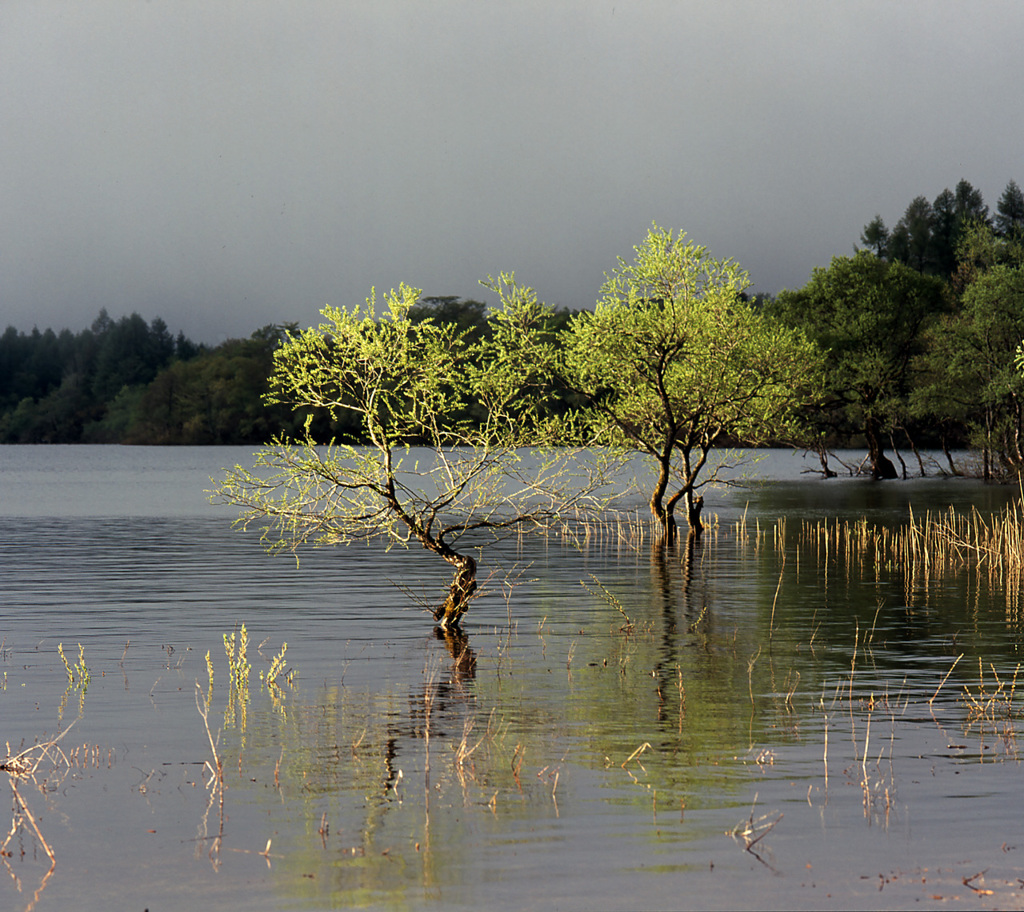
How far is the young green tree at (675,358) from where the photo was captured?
47594 millimetres

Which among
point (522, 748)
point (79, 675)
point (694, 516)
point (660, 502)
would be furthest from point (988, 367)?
point (522, 748)

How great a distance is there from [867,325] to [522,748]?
294 feet

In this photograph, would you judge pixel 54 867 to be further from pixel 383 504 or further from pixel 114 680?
pixel 383 504

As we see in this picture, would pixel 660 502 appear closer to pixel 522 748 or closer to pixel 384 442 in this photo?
pixel 384 442

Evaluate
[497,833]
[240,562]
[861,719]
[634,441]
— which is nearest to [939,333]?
[634,441]

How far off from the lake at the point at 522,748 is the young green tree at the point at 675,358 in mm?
12286

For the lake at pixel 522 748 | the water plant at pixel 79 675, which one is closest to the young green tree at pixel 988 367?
the lake at pixel 522 748

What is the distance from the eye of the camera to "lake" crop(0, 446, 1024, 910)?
11.7 meters

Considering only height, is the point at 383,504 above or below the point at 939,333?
below

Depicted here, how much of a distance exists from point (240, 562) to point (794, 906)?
39436 mm

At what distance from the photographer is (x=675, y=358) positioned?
164ft

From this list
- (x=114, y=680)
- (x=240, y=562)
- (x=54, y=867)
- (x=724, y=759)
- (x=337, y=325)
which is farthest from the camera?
(x=240, y=562)

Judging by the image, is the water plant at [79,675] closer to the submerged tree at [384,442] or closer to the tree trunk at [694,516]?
the submerged tree at [384,442]

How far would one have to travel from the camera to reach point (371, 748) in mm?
16969
